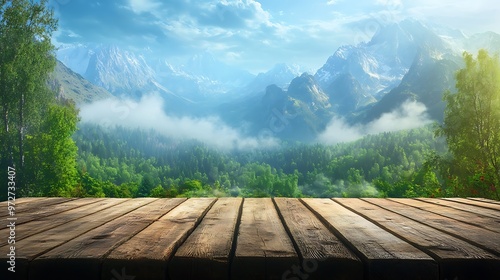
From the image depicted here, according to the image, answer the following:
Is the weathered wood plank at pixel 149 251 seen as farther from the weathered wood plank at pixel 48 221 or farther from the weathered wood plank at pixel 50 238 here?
the weathered wood plank at pixel 48 221

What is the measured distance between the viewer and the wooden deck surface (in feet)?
5.84

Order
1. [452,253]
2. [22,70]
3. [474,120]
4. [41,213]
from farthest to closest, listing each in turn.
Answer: [22,70], [474,120], [41,213], [452,253]

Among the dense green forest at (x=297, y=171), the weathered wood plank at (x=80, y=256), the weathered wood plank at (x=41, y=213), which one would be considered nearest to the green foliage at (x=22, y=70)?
the weathered wood plank at (x=41, y=213)

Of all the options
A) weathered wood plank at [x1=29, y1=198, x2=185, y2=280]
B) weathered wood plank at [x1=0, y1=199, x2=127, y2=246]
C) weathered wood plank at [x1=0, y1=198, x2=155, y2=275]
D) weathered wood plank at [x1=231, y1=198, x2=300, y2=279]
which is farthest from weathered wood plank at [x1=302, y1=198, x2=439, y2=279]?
weathered wood plank at [x1=0, y1=199, x2=127, y2=246]

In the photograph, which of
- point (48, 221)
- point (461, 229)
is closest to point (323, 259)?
point (461, 229)

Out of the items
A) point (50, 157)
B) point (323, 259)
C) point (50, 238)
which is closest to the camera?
point (323, 259)

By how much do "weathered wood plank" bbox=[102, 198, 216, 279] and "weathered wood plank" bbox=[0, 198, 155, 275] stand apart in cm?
38

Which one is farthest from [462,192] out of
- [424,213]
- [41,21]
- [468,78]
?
[41,21]

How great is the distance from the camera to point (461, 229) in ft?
8.59

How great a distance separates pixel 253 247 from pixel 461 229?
1.53 metres

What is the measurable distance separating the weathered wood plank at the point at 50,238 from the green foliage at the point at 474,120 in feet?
63.5

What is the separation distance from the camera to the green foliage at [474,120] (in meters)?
A: 20.2

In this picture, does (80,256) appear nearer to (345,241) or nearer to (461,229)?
(345,241)

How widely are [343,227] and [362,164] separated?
13631cm
